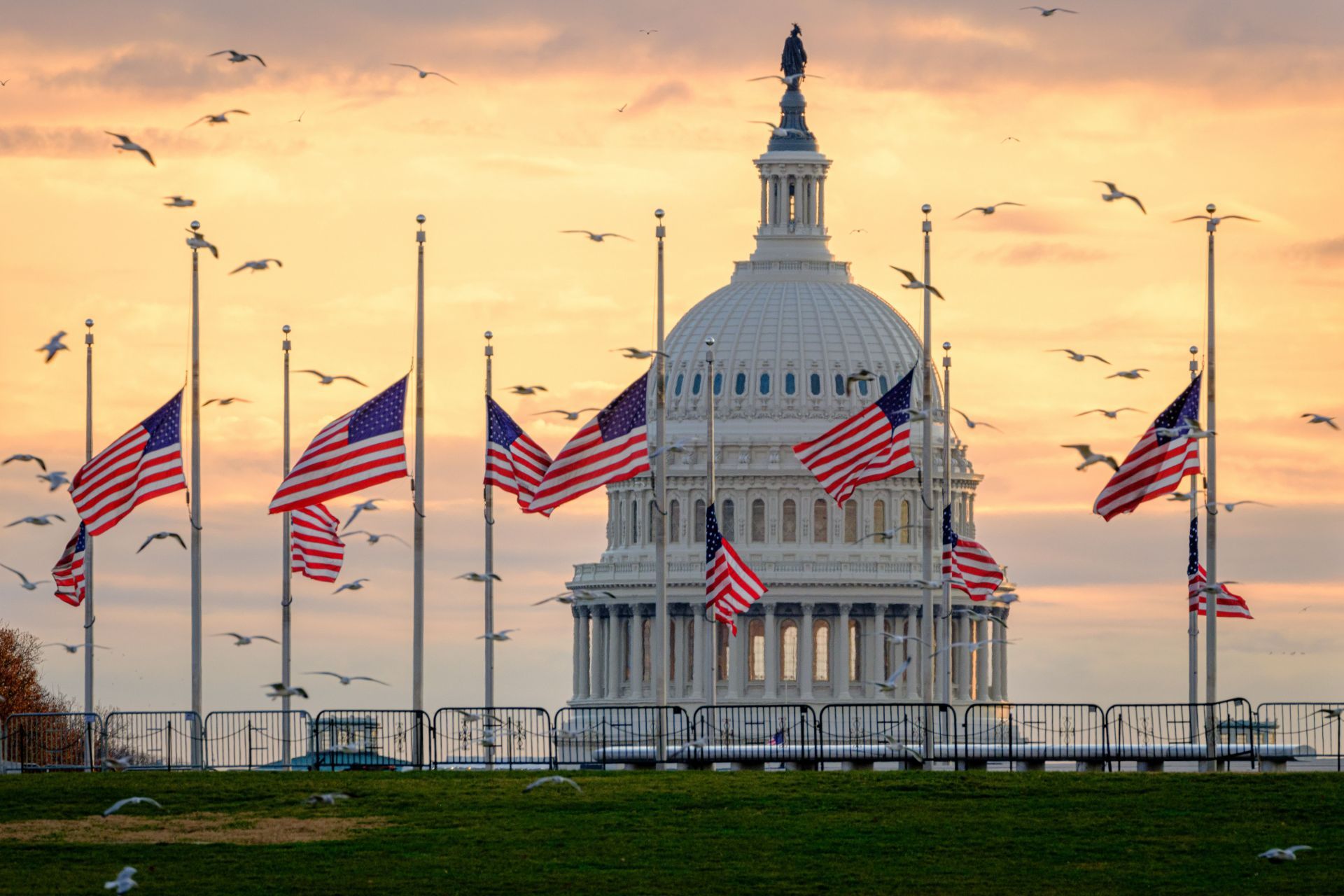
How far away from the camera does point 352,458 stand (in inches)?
3327

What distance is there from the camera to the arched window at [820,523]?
196 meters

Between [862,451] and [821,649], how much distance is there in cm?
10421

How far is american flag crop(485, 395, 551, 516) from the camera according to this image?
306 ft

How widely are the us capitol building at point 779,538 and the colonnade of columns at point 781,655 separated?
13cm

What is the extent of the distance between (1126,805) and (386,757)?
84.8ft

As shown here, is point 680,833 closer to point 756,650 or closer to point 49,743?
point 49,743

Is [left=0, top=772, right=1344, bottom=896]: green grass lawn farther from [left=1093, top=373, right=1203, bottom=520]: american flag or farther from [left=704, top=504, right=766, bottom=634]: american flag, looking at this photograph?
[left=704, top=504, right=766, bottom=634]: american flag

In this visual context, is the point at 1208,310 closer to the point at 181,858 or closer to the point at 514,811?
the point at 514,811

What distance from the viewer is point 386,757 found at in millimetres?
92688

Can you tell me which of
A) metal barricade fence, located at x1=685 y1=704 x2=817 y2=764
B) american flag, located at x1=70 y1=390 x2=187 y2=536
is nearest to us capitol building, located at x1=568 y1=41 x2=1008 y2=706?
metal barricade fence, located at x1=685 y1=704 x2=817 y2=764

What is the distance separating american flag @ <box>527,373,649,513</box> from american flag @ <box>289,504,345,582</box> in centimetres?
1232

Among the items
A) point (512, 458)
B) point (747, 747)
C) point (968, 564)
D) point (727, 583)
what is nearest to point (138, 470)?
point (512, 458)

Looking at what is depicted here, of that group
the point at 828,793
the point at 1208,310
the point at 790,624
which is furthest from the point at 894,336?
the point at 828,793

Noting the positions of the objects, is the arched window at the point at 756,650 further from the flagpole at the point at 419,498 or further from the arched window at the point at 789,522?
the flagpole at the point at 419,498
